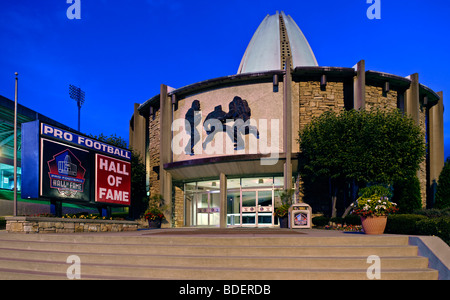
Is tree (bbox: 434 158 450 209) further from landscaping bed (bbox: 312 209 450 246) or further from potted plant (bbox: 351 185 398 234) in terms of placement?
potted plant (bbox: 351 185 398 234)

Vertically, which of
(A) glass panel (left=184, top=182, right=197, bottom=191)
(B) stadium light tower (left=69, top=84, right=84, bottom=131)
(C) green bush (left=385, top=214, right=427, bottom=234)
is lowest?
(C) green bush (left=385, top=214, right=427, bottom=234)

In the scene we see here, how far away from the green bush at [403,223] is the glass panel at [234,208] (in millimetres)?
14887

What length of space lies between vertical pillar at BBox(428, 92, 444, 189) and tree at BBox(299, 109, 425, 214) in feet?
27.9

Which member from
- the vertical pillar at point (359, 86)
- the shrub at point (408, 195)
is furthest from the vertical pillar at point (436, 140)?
the vertical pillar at point (359, 86)

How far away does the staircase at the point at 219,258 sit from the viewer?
7.81 metres

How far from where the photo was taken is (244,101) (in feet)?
85.0

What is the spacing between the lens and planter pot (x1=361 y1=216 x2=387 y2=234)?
38.9 feet

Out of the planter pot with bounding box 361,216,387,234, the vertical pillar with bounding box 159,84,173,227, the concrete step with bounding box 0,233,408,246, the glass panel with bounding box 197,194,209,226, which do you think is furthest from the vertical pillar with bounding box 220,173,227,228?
the concrete step with bounding box 0,233,408,246

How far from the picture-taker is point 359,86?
24.3 metres

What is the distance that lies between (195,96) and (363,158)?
13.4 meters

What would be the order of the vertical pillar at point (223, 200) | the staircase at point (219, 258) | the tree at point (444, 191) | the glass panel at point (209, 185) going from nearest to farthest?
1. the staircase at point (219, 258)
2. the tree at point (444, 191)
3. the vertical pillar at point (223, 200)
4. the glass panel at point (209, 185)

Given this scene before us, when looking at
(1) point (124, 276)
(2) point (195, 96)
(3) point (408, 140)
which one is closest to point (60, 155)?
(1) point (124, 276)

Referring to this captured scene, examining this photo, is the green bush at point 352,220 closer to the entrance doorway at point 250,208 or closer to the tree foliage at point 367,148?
the tree foliage at point 367,148

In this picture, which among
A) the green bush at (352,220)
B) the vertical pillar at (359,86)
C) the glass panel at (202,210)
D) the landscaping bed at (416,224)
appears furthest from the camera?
the glass panel at (202,210)
